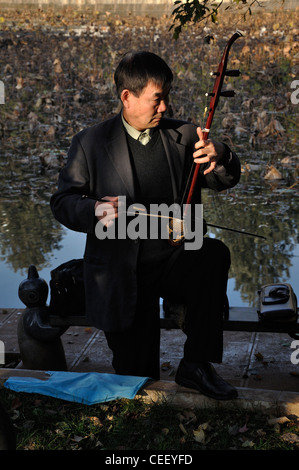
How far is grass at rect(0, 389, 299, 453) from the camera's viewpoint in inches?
141

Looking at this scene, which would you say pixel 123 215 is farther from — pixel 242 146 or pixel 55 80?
pixel 55 80

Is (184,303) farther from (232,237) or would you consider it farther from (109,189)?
(232,237)

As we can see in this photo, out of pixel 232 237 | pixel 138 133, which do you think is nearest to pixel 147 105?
pixel 138 133

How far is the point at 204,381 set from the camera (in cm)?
388

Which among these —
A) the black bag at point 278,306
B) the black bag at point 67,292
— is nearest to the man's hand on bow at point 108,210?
the black bag at point 67,292

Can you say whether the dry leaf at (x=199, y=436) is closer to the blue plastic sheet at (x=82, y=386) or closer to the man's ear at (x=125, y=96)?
the blue plastic sheet at (x=82, y=386)

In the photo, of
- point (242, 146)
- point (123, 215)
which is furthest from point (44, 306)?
point (242, 146)

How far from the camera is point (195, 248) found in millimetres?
4039

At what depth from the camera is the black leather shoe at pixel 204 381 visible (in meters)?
3.82

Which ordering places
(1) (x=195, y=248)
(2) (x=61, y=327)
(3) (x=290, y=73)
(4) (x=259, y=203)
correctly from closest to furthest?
(1) (x=195, y=248) < (2) (x=61, y=327) < (4) (x=259, y=203) < (3) (x=290, y=73)

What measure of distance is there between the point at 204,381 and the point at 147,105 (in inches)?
57.4

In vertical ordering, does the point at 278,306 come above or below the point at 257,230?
below

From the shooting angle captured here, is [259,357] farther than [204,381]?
Yes

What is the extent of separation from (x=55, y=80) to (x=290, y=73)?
15.5ft
